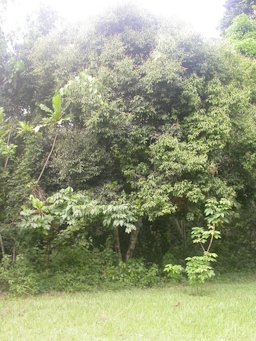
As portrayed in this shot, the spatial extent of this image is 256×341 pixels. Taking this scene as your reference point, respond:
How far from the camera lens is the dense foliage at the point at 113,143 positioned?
8.01m

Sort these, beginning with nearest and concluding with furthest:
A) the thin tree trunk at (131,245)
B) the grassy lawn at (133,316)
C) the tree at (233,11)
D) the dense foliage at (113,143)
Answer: the grassy lawn at (133,316), the dense foliage at (113,143), the thin tree trunk at (131,245), the tree at (233,11)

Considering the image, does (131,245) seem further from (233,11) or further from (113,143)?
(233,11)

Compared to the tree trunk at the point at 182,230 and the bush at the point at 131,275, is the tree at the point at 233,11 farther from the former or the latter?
the bush at the point at 131,275

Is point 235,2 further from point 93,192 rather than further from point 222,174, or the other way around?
point 93,192

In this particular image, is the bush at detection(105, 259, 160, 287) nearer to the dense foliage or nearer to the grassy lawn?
the dense foliage

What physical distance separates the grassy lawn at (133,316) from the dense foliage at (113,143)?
118cm

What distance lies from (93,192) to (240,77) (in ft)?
16.4

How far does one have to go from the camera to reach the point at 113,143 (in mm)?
8633

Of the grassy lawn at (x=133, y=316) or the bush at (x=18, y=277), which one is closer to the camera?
→ the grassy lawn at (x=133, y=316)

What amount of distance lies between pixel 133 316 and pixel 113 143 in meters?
4.07

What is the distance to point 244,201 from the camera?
1098cm

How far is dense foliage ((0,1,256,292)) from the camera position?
8.01m

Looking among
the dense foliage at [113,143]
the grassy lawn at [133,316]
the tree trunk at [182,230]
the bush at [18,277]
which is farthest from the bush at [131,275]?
the tree trunk at [182,230]

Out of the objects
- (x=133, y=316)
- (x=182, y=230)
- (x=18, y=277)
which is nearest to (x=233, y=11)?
(x=182, y=230)
